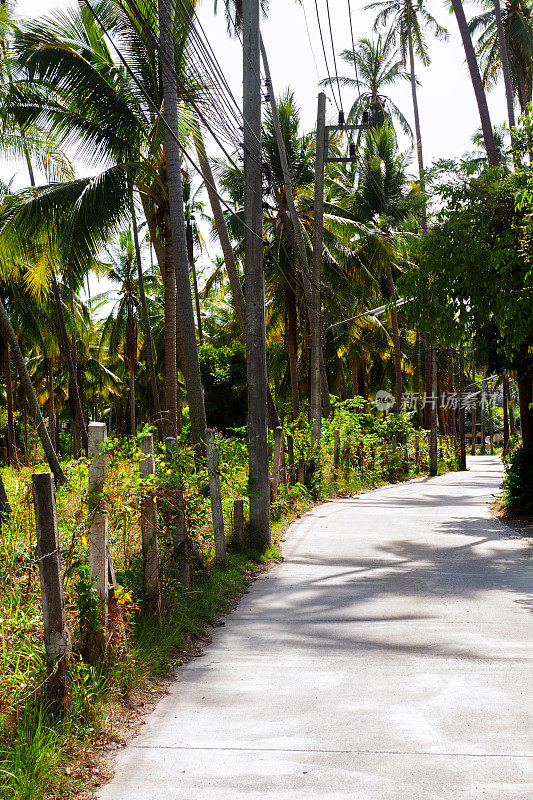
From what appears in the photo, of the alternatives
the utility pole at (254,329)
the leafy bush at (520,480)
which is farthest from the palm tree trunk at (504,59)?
the utility pole at (254,329)

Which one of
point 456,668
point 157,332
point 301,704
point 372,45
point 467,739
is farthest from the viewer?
point 157,332

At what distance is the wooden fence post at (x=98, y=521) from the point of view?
194 inches

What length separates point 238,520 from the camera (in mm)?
10336

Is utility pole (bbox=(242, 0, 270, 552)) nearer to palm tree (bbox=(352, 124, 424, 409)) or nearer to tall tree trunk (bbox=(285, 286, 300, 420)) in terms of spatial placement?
tall tree trunk (bbox=(285, 286, 300, 420))

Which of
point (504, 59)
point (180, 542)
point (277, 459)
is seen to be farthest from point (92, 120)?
Answer: point (504, 59)

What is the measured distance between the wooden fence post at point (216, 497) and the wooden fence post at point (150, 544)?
2.56 m

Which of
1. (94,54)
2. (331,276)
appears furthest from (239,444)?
(331,276)

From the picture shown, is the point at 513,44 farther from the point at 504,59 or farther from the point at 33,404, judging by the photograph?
the point at 33,404

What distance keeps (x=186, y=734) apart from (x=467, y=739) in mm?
1646

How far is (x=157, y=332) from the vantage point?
143ft

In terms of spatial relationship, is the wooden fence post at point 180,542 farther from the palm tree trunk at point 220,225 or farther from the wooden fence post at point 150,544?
the palm tree trunk at point 220,225

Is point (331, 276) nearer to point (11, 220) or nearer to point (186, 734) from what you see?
point (11, 220)

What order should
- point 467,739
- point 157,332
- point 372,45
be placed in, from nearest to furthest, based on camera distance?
point 467,739, point 372,45, point 157,332

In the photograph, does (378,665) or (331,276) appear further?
(331,276)
